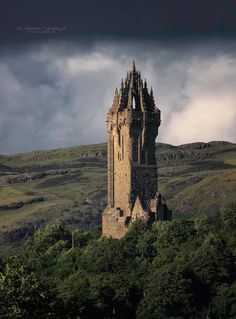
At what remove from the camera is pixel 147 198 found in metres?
185

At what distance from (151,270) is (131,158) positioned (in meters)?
22.2

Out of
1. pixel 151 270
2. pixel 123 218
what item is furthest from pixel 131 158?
pixel 151 270

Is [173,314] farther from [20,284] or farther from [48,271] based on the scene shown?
[20,284]

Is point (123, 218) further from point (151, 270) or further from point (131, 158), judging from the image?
point (151, 270)

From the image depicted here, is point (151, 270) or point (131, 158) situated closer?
point (151, 270)

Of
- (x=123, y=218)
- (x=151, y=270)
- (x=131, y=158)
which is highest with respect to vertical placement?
(x=131, y=158)

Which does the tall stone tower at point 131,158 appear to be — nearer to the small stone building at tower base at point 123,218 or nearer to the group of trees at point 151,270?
the small stone building at tower base at point 123,218

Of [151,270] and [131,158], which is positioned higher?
[131,158]

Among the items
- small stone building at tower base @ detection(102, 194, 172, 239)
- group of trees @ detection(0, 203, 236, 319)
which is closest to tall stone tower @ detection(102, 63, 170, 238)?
small stone building at tower base @ detection(102, 194, 172, 239)

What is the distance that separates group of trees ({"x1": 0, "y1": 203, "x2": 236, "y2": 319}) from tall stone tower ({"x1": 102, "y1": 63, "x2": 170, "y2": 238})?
3.86m

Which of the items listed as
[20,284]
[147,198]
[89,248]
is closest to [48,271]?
[89,248]

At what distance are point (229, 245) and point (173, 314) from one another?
58.3 ft

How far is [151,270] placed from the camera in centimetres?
16712

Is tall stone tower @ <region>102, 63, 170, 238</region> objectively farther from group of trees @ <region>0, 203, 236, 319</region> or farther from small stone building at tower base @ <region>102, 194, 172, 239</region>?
group of trees @ <region>0, 203, 236, 319</region>
